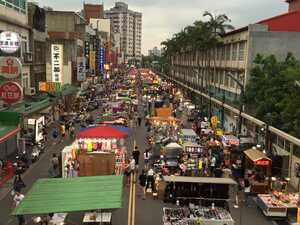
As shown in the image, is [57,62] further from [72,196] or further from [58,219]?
[72,196]

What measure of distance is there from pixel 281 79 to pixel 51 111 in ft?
88.8

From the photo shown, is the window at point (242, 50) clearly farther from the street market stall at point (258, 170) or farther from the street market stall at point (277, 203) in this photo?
the street market stall at point (277, 203)

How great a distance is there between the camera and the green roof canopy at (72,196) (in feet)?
51.0

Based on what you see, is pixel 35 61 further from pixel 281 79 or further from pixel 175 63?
pixel 175 63

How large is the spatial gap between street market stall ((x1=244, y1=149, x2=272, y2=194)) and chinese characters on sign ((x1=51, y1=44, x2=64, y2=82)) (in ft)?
84.5

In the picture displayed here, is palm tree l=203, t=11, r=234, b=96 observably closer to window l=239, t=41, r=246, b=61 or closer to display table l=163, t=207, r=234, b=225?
window l=239, t=41, r=246, b=61

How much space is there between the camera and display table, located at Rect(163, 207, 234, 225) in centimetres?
1772

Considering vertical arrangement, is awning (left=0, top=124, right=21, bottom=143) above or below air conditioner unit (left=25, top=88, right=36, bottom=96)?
below

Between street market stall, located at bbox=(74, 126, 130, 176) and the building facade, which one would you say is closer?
street market stall, located at bbox=(74, 126, 130, 176)

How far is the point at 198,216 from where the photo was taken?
723 inches

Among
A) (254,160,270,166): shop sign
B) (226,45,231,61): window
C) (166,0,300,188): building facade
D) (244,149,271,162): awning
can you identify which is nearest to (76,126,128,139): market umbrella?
(244,149,271,162): awning

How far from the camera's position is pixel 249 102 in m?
37.1

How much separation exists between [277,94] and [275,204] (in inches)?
533

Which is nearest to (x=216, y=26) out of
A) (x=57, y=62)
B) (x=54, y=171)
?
(x=57, y=62)
